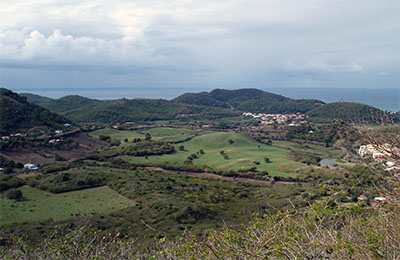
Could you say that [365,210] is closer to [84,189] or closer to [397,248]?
[397,248]

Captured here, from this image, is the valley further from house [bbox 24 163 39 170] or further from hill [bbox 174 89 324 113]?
hill [bbox 174 89 324 113]

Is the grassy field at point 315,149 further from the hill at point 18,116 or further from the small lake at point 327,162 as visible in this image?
the hill at point 18,116

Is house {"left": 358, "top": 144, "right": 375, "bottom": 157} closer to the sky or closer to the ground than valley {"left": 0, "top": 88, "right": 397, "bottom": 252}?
closer to the sky

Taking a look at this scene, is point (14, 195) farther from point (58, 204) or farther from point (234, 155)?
point (234, 155)

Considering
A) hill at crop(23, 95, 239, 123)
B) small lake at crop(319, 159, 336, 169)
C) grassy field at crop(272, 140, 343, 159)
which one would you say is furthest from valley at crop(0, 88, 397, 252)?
hill at crop(23, 95, 239, 123)

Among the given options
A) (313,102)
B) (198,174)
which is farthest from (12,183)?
(313,102)

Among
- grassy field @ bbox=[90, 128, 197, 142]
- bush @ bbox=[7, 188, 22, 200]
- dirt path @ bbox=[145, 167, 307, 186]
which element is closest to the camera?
bush @ bbox=[7, 188, 22, 200]
